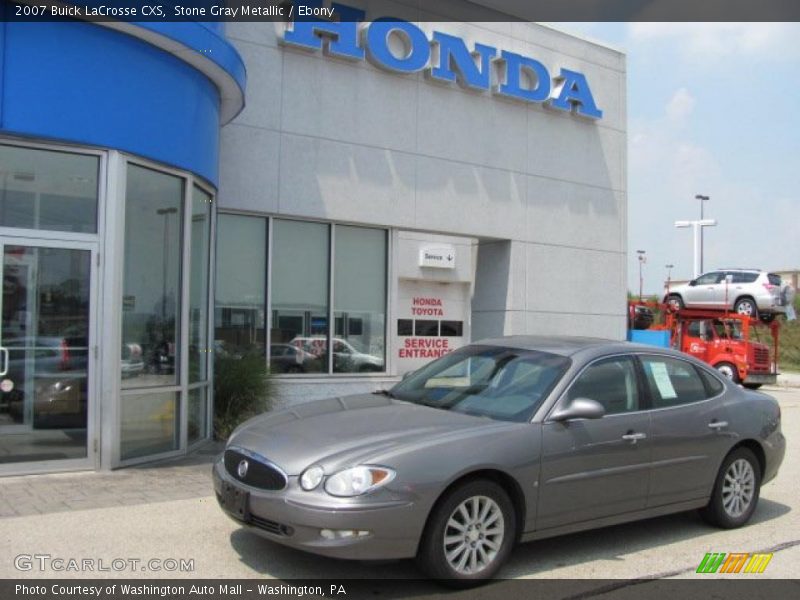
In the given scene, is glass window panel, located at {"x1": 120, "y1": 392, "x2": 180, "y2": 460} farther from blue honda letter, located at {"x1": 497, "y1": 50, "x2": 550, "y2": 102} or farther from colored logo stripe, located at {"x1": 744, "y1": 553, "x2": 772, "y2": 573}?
blue honda letter, located at {"x1": 497, "y1": 50, "x2": 550, "y2": 102}

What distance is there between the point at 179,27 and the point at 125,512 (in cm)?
456

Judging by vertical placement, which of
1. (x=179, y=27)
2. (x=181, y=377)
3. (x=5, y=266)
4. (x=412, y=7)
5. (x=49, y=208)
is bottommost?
(x=181, y=377)

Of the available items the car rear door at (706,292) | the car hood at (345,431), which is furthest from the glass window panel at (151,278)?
the car rear door at (706,292)

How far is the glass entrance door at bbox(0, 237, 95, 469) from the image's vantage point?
7.46 meters

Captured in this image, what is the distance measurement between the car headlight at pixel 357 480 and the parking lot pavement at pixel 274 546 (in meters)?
0.78

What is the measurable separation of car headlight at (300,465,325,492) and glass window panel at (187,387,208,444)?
4.63 metres

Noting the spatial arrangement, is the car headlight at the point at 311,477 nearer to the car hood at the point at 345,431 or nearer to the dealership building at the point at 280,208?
the car hood at the point at 345,431

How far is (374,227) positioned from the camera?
13023mm

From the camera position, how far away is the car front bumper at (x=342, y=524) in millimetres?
4594

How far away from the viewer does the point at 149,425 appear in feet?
27.5

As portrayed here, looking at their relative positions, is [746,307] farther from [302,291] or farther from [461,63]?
[302,291]

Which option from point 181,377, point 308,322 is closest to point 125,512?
point 181,377

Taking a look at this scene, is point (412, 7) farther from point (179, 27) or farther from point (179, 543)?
point (179, 543)

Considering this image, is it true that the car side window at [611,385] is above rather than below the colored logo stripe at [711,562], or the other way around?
above
